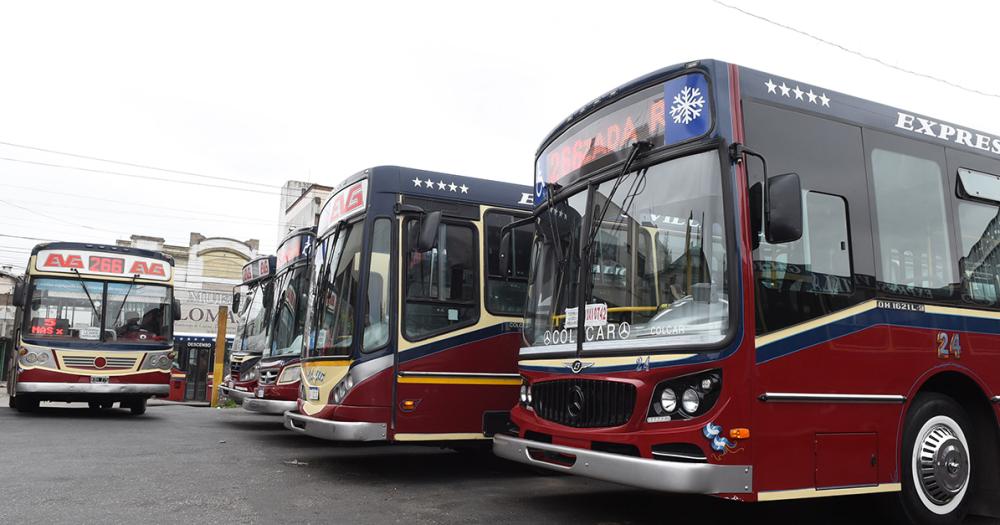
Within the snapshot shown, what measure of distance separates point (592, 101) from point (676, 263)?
6.01 ft

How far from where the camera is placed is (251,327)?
15648mm

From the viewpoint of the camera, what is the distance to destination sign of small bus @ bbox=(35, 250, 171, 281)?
1450cm

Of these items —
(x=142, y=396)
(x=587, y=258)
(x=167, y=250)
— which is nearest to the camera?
(x=587, y=258)

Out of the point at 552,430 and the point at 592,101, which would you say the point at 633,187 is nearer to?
the point at 592,101

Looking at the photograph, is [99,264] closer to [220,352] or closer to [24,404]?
[24,404]

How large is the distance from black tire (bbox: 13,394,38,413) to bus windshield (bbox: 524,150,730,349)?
13.4 m

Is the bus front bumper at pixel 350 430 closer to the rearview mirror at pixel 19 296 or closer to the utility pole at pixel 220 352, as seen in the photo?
the rearview mirror at pixel 19 296

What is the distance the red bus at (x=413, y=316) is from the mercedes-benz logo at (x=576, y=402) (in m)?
2.47

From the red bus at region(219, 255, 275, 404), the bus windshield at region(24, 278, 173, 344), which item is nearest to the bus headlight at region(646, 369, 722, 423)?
the red bus at region(219, 255, 275, 404)

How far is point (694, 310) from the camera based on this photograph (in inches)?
197

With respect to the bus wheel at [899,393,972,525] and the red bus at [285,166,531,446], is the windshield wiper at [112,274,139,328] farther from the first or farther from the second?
the bus wheel at [899,393,972,525]

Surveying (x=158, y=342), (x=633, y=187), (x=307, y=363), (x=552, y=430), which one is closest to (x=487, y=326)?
(x=307, y=363)

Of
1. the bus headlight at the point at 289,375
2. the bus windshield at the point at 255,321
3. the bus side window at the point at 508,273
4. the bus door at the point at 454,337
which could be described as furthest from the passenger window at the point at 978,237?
the bus windshield at the point at 255,321

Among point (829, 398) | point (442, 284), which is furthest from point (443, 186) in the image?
point (829, 398)
